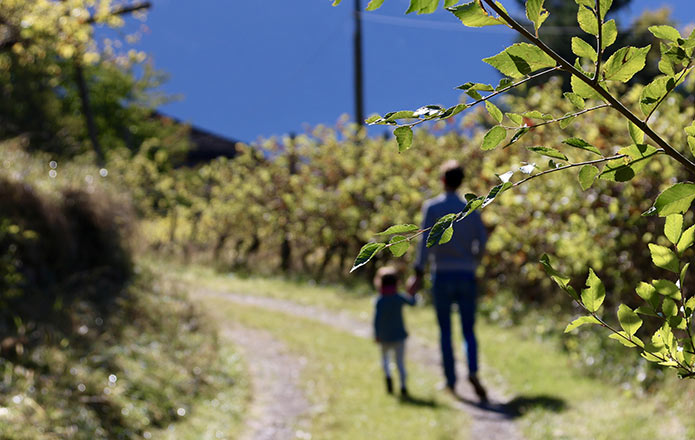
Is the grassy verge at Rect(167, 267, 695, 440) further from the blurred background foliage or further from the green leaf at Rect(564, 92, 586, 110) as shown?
the green leaf at Rect(564, 92, 586, 110)

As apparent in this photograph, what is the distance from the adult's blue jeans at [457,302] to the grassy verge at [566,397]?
2.31 feet

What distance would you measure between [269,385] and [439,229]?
668 centimetres

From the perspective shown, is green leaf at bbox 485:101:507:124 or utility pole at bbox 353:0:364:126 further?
utility pole at bbox 353:0:364:126

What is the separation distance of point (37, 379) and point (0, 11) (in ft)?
16.1

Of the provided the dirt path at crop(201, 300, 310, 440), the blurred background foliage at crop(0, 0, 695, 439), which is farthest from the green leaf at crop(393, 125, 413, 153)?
the dirt path at crop(201, 300, 310, 440)

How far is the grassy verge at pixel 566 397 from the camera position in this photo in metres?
5.57

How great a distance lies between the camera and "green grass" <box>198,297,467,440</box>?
237 inches

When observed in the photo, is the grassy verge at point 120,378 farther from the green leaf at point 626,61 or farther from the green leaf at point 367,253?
the green leaf at point 626,61

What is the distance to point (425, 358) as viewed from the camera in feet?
28.8

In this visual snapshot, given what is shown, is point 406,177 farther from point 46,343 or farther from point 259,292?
point 46,343

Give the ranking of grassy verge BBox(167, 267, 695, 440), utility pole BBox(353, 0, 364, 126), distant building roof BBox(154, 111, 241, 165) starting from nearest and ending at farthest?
grassy verge BBox(167, 267, 695, 440)
utility pole BBox(353, 0, 364, 126)
distant building roof BBox(154, 111, 241, 165)

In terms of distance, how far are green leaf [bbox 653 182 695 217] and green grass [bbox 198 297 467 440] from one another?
16.2 feet

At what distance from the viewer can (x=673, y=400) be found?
591 centimetres

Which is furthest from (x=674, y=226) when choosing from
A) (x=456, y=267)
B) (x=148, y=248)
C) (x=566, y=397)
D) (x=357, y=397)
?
(x=148, y=248)
